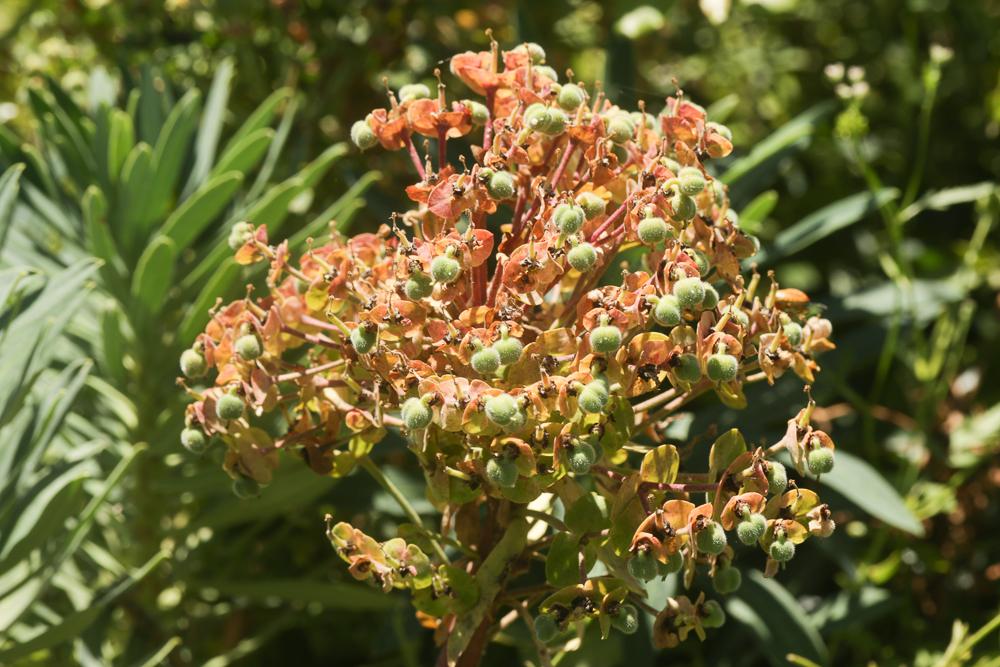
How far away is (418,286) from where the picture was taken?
959mm

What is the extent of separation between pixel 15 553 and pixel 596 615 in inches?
26.3

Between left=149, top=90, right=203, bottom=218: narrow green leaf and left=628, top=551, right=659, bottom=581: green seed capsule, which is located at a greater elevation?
left=149, top=90, right=203, bottom=218: narrow green leaf

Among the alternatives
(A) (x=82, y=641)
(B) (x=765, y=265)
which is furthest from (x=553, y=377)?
(B) (x=765, y=265)

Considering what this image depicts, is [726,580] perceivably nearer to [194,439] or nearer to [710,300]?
[710,300]

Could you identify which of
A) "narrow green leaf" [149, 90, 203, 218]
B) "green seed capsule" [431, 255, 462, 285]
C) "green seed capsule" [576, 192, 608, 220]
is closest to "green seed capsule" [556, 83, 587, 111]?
"green seed capsule" [576, 192, 608, 220]

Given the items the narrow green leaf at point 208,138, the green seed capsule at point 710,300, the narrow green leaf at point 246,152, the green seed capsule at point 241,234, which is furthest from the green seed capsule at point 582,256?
the narrow green leaf at point 208,138

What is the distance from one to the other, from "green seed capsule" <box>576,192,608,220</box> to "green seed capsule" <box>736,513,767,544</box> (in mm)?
278

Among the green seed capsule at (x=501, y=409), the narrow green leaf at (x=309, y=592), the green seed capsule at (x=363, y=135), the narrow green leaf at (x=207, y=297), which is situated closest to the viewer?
the green seed capsule at (x=501, y=409)

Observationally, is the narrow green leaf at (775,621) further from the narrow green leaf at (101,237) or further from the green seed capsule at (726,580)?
the narrow green leaf at (101,237)

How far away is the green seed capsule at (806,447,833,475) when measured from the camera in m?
0.94

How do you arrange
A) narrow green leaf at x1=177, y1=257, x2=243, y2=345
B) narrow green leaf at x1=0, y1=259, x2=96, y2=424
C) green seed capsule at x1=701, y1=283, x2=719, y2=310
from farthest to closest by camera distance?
narrow green leaf at x1=177, y1=257, x2=243, y2=345
narrow green leaf at x1=0, y1=259, x2=96, y2=424
green seed capsule at x1=701, y1=283, x2=719, y2=310

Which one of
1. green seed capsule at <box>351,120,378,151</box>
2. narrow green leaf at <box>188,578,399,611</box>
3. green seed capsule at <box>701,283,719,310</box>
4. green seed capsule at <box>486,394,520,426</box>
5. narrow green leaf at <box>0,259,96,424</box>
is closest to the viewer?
green seed capsule at <box>486,394,520,426</box>

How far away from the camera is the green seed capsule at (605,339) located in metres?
0.90

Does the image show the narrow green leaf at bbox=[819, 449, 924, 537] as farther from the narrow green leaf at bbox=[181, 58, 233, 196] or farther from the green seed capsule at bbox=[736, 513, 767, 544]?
the narrow green leaf at bbox=[181, 58, 233, 196]
